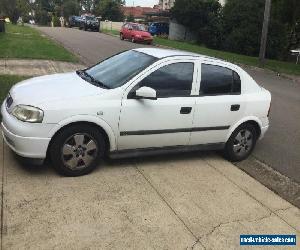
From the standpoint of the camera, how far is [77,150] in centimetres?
571

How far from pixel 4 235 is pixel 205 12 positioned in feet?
140

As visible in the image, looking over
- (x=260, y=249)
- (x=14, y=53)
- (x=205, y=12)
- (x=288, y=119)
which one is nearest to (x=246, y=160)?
(x=260, y=249)

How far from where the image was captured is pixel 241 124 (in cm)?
700

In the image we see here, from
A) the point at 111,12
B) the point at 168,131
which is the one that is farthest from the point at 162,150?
the point at 111,12

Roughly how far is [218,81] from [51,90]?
2.46m

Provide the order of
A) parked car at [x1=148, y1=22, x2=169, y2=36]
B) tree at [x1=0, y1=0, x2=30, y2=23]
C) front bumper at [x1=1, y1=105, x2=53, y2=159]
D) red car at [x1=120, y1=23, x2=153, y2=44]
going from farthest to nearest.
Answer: tree at [x1=0, y1=0, x2=30, y2=23] → parked car at [x1=148, y1=22, x2=169, y2=36] → red car at [x1=120, y1=23, x2=153, y2=44] → front bumper at [x1=1, y1=105, x2=53, y2=159]

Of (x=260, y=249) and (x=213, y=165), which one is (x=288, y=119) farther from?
(x=260, y=249)

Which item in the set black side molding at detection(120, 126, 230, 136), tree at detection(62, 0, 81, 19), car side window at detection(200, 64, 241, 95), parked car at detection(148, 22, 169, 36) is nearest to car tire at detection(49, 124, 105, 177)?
black side molding at detection(120, 126, 230, 136)

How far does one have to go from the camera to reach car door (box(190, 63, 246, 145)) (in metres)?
6.53

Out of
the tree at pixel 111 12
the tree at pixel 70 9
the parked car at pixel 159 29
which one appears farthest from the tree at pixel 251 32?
the tree at pixel 70 9

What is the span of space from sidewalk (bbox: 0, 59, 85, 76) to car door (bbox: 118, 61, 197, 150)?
7.22 m

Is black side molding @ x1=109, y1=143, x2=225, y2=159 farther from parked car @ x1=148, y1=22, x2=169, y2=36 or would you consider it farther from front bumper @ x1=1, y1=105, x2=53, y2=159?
parked car @ x1=148, y1=22, x2=169, y2=36

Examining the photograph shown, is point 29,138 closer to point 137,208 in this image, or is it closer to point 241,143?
point 137,208

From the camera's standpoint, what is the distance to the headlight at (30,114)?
5395 millimetres
